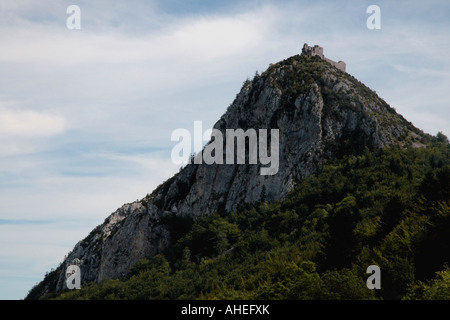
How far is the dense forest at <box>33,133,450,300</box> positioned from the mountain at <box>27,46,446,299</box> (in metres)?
3.33

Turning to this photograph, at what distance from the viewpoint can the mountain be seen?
14212cm

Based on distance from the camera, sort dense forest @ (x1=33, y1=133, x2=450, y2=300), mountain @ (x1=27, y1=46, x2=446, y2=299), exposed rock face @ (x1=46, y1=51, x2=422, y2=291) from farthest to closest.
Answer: exposed rock face @ (x1=46, y1=51, x2=422, y2=291) → mountain @ (x1=27, y1=46, x2=446, y2=299) → dense forest @ (x1=33, y1=133, x2=450, y2=300)

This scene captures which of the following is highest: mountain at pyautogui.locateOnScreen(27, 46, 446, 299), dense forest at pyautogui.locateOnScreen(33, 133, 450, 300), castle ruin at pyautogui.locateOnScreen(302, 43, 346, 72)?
castle ruin at pyautogui.locateOnScreen(302, 43, 346, 72)

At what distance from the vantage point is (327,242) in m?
89.7

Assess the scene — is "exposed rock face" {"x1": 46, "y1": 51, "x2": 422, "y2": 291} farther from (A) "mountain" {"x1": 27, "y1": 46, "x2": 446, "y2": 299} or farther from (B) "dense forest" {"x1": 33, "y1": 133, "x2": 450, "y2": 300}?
(B) "dense forest" {"x1": 33, "y1": 133, "x2": 450, "y2": 300}

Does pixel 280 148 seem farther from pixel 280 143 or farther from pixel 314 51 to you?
pixel 314 51

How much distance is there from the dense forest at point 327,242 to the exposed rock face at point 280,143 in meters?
4.83

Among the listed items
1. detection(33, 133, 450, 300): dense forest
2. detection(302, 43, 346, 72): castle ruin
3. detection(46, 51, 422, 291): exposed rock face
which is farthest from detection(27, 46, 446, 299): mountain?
detection(302, 43, 346, 72): castle ruin

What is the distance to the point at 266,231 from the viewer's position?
428 feet

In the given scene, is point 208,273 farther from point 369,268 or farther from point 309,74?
point 309,74

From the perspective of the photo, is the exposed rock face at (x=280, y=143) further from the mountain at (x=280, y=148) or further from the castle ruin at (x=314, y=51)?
the castle ruin at (x=314, y=51)

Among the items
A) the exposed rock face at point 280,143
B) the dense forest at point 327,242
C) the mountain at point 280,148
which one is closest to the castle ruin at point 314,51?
the mountain at point 280,148

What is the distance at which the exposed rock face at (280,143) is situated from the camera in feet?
467
